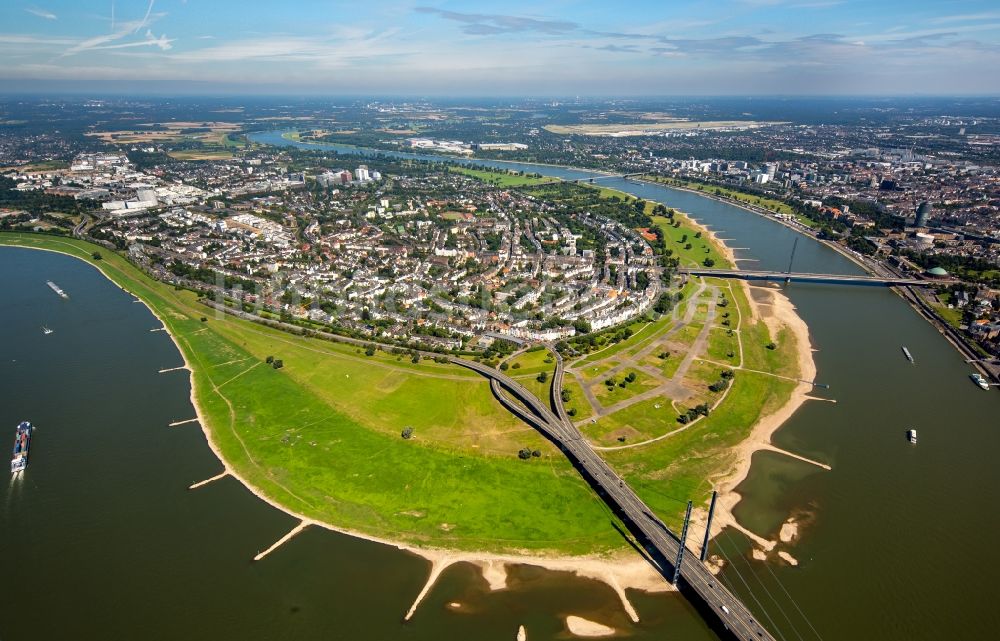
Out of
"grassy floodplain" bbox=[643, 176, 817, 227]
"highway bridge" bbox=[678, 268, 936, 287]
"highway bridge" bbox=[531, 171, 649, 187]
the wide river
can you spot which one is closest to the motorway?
the wide river

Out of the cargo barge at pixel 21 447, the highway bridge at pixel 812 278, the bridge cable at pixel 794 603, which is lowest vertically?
the bridge cable at pixel 794 603

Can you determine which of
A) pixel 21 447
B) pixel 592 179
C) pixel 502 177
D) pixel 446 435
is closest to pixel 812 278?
pixel 446 435

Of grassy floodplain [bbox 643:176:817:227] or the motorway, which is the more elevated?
grassy floodplain [bbox 643:176:817:227]

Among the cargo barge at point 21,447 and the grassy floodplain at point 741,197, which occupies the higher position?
the grassy floodplain at point 741,197

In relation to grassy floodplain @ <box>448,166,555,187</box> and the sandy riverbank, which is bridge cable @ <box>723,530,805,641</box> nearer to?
Answer: the sandy riverbank

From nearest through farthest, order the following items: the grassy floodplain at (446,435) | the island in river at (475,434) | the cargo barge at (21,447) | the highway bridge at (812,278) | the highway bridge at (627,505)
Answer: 1. the highway bridge at (627,505)
2. the island in river at (475,434)
3. the grassy floodplain at (446,435)
4. the cargo barge at (21,447)
5. the highway bridge at (812,278)

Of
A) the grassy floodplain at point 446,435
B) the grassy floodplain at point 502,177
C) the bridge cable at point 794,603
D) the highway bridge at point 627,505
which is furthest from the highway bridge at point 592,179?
the bridge cable at point 794,603

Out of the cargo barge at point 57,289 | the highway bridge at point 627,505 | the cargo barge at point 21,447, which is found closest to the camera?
the highway bridge at point 627,505

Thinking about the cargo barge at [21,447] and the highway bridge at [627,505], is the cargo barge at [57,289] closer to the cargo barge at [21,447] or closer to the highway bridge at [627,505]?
the cargo barge at [21,447]

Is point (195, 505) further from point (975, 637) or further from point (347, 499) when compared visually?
point (975, 637)
